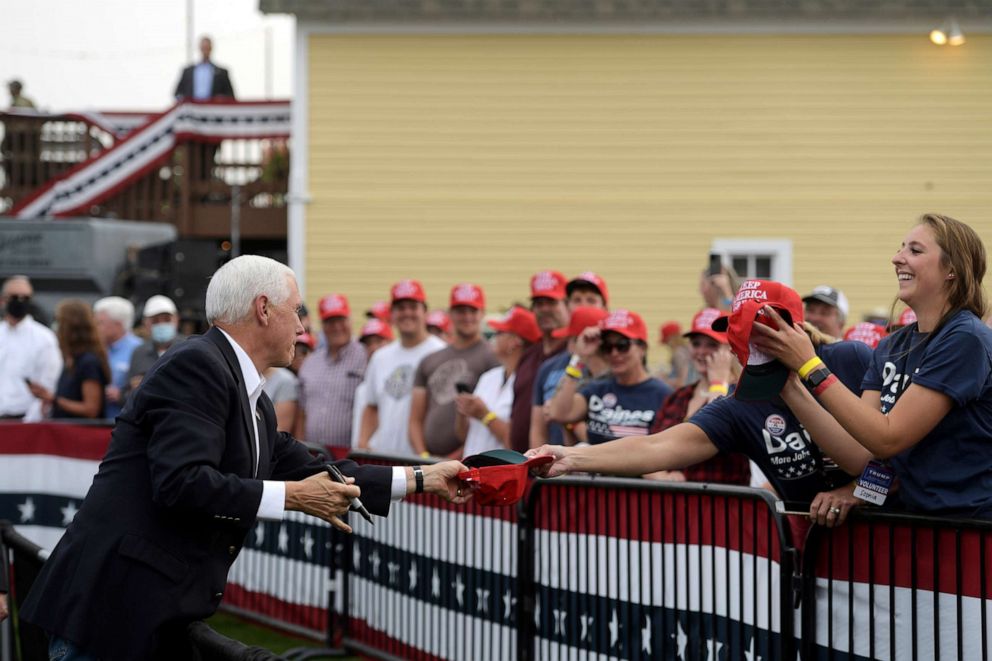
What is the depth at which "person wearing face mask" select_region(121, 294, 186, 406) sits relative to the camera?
1083 cm

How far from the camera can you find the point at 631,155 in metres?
20.0

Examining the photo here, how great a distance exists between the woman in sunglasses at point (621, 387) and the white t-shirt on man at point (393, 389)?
245 cm

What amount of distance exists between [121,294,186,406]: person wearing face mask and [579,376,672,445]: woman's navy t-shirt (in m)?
4.43

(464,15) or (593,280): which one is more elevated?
(464,15)

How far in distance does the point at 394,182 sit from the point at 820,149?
6.71m

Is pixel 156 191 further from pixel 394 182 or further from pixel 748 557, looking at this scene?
pixel 748 557

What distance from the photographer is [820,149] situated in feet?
65.3

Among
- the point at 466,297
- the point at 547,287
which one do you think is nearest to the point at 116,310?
the point at 466,297

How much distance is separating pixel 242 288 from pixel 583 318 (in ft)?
13.6

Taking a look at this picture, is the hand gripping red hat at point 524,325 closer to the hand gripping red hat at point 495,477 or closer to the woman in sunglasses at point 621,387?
the woman in sunglasses at point 621,387

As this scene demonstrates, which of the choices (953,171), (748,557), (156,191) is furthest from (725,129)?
(748,557)

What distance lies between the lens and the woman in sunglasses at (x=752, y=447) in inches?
195

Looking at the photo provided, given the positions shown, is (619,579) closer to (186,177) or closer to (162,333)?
(162,333)

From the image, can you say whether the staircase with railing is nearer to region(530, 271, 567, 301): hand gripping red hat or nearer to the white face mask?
the white face mask
